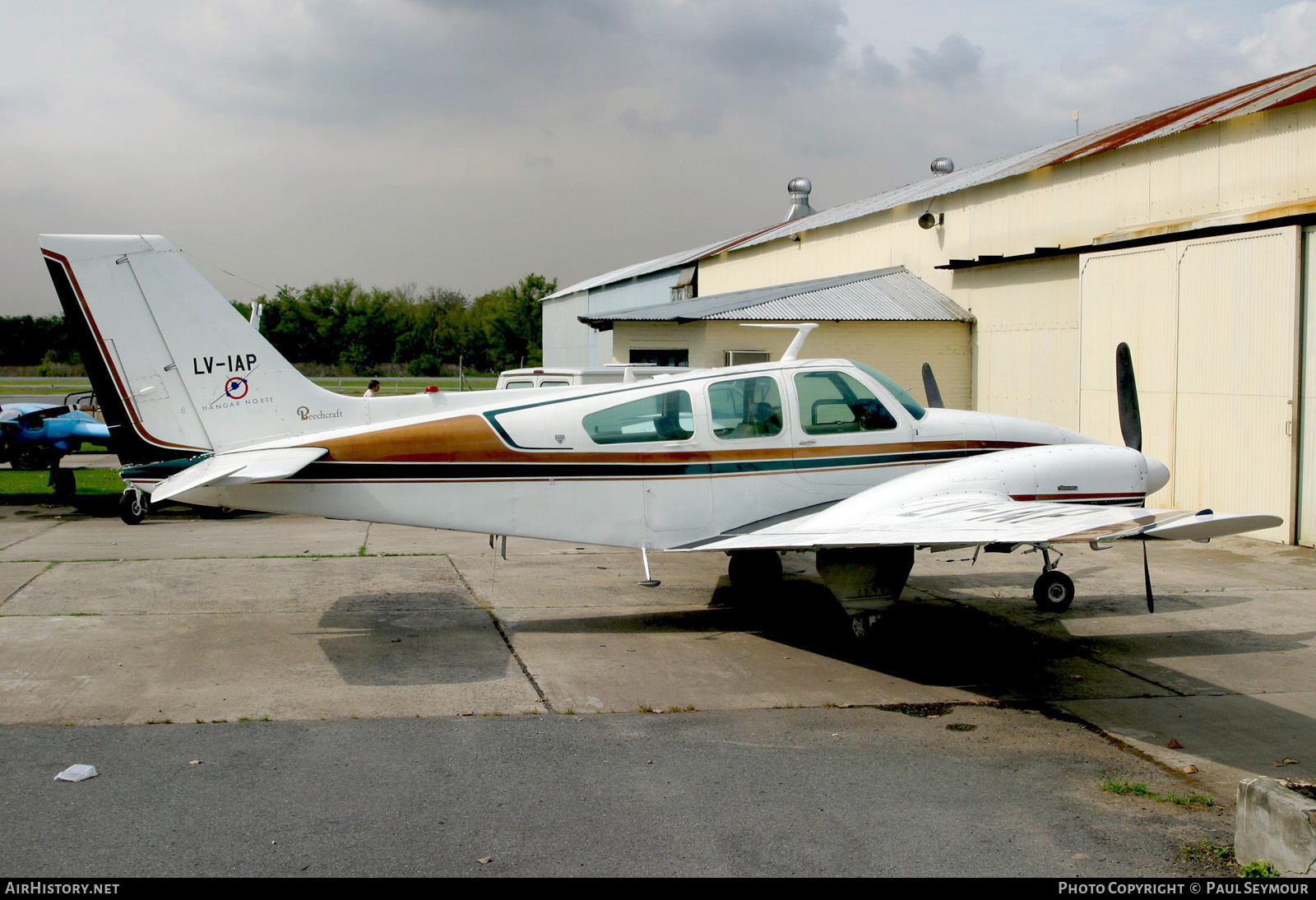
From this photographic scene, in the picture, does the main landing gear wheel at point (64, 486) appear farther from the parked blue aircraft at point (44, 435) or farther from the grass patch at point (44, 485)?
the parked blue aircraft at point (44, 435)

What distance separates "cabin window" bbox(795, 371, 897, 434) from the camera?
8.34 metres

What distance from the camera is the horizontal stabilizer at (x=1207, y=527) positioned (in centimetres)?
543

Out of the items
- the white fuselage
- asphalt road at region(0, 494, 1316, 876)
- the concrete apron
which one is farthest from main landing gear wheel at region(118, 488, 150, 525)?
the white fuselage

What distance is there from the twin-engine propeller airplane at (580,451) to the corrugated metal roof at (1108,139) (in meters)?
8.43

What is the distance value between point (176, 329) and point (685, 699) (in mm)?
5441

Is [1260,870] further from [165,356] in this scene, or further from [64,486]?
[64,486]

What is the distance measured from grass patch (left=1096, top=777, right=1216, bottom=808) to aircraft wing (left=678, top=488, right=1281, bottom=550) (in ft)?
4.42

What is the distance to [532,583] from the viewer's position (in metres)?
10.3

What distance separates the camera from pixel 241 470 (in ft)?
24.5

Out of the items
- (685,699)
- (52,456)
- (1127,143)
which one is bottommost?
(685,699)

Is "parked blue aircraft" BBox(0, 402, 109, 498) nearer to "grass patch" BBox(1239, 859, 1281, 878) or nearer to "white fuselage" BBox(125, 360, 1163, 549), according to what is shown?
"white fuselage" BBox(125, 360, 1163, 549)

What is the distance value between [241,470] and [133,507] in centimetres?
828
